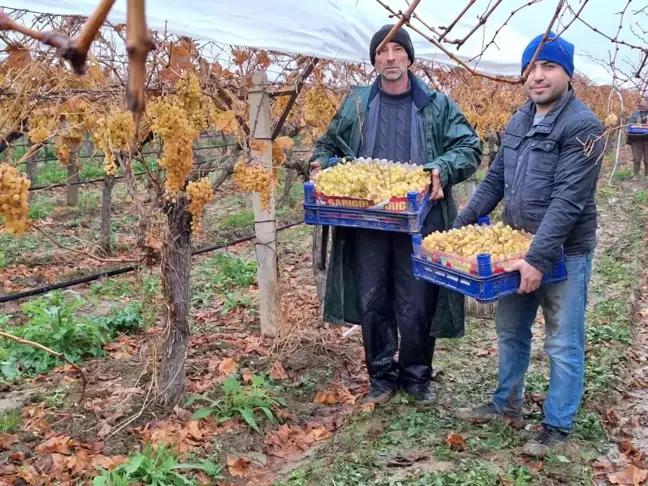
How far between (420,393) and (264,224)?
1.59 meters

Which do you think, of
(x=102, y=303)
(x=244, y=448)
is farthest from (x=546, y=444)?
(x=102, y=303)

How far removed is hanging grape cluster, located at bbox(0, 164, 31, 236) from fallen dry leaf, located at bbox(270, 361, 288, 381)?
2.14 metres

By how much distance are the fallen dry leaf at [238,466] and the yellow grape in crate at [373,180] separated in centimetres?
137

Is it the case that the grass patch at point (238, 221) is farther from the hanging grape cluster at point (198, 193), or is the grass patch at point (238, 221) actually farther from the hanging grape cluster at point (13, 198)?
the hanging grape cluster at point (13, 198)

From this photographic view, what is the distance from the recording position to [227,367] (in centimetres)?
421

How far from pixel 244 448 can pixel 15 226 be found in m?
1.60

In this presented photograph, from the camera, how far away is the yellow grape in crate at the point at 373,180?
331 centimetres

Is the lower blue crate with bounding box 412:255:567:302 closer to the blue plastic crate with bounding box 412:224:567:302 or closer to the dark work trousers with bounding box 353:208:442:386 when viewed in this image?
the blue plastic crate with bounding box 412:224:567:302

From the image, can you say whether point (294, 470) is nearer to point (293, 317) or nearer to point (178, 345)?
point (178, 345)

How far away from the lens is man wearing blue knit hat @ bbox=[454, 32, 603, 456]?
2855 millimetres

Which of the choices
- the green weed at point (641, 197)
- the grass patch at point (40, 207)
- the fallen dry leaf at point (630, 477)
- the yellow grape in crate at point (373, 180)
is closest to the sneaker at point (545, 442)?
the fallen dry leaf at point (630, 477)

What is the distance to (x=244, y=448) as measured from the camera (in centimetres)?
333

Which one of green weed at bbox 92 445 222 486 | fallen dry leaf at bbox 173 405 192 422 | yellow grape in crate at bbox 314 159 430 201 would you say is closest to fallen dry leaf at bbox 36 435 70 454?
green weed at bbox 92 445 222 486

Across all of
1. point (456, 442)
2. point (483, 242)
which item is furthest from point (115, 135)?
point (456, 442)
